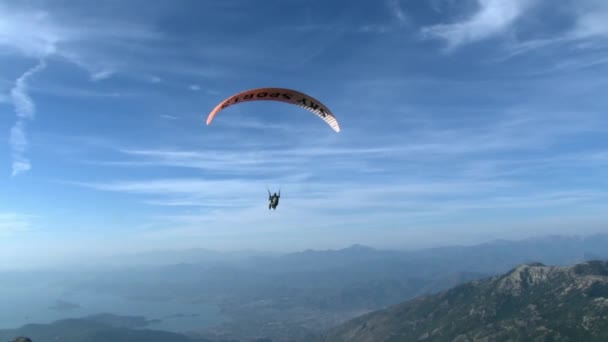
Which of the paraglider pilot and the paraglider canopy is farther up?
the paraglider canopy

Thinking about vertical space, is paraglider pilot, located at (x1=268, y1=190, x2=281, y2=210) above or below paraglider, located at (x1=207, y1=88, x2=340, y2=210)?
below

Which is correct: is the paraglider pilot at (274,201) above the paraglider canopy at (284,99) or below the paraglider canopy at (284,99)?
below

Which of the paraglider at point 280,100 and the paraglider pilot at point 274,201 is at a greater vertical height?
the paraglider at point 280,100

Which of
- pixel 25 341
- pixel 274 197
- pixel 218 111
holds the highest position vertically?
pixel 218 111

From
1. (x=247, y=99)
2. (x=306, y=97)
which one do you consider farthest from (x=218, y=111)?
(x=306, y=97)

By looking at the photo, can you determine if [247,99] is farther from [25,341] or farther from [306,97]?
[25,341]
